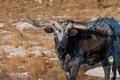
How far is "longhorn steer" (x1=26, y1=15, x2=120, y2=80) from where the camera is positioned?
8797 millimetres

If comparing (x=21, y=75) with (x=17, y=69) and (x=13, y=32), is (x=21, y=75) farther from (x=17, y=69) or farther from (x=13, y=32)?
(x=13, y=32)

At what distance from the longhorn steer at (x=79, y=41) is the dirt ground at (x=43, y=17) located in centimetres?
187

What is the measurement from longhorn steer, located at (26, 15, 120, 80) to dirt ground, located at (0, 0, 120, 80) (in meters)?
1.87

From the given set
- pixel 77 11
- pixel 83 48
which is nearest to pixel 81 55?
pixel 83 48

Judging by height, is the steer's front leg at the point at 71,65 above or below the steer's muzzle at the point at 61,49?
below

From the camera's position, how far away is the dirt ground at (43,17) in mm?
12328

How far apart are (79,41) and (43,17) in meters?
14.3

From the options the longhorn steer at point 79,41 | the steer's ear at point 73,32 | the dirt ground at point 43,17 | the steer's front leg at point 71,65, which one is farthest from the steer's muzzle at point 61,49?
the dirt ground at point 43,17

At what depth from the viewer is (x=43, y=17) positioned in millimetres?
23375

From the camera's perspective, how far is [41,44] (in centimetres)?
1650

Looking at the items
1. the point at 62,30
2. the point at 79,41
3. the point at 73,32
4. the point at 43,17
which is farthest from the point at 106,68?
the point at 43,17

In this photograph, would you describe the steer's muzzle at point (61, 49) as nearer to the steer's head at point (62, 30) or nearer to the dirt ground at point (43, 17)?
the steer's head at point (62, 30)

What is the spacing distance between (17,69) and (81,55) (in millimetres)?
4037

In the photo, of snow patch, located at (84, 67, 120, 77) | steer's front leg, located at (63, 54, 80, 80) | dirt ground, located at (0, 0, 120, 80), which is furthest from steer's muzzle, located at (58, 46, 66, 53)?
snow patch, located at (84, 67, 120, 77)
